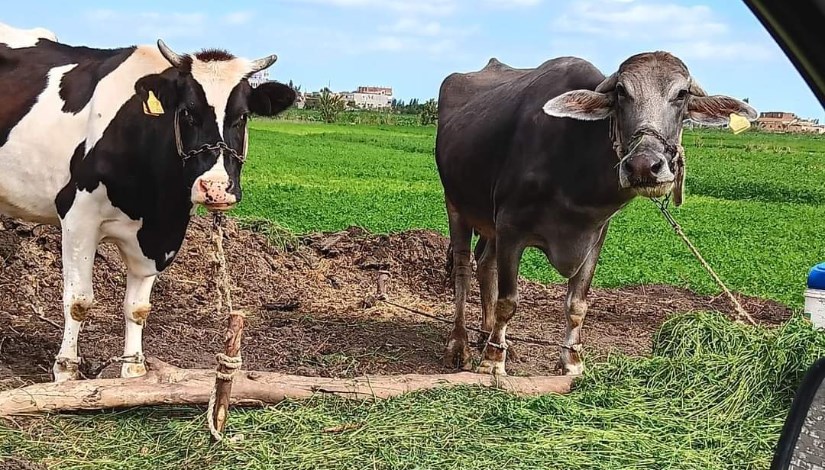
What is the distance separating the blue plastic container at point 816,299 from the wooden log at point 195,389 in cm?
192

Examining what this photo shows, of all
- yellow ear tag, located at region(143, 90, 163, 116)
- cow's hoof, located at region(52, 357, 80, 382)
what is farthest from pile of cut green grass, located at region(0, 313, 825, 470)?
yellow ear tag, located at region(143, 90, 163, 116)

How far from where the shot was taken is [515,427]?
4.39 m

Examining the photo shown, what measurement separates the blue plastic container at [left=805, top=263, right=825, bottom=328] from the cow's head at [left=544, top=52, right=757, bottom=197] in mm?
1368

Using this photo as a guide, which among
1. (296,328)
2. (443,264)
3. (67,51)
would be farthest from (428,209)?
(67,51)

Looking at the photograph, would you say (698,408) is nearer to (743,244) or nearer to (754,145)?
(743,244)

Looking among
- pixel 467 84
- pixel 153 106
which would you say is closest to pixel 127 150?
pixel 153 106

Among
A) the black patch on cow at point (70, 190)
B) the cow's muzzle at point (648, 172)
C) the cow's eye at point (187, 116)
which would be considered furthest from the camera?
the black patch on cow at point (70, 190)

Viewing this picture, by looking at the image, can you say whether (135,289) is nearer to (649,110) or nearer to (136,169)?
(136,169)

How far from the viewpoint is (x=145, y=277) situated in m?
5.62

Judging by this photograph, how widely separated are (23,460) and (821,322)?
4.77 meters

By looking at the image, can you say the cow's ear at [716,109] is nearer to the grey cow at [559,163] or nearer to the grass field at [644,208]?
the grey cow at [559,163]

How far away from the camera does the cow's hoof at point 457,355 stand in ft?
21.7

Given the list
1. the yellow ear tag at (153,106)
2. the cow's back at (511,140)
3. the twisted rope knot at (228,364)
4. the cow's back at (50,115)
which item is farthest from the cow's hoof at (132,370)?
the cow's back at (511,140)

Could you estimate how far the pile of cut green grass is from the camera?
13.2ft
